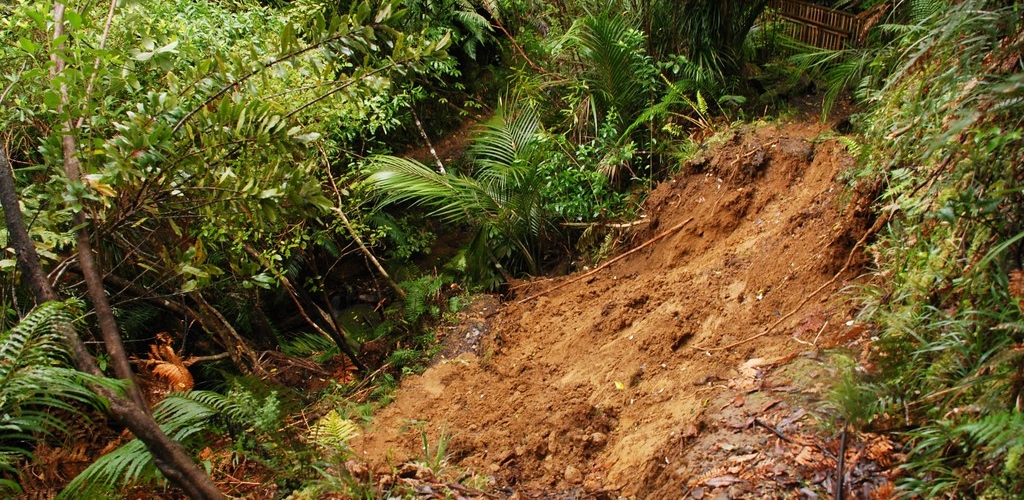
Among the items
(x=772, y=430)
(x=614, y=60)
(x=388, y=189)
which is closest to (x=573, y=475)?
(x=772, y=430)

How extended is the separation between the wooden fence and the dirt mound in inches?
31.8

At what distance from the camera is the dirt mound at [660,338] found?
132 inches

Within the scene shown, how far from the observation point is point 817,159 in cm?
461

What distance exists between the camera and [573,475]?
11.2 feet

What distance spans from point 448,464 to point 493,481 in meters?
0.39

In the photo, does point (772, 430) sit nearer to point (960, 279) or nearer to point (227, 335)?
point (960, 279)

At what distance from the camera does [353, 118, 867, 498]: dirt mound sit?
3354 millimetres

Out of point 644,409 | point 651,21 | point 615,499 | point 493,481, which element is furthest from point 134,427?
point 651,21

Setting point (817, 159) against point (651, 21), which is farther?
point (651, 21)

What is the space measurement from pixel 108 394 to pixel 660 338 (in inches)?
115

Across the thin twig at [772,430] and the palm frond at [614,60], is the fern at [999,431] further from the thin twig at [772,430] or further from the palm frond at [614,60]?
the palm frond at [614,60]

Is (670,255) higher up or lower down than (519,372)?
higher up

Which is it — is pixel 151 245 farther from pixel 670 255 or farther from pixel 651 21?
pixel 651 21

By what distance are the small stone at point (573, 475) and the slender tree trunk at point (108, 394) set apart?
162cm
